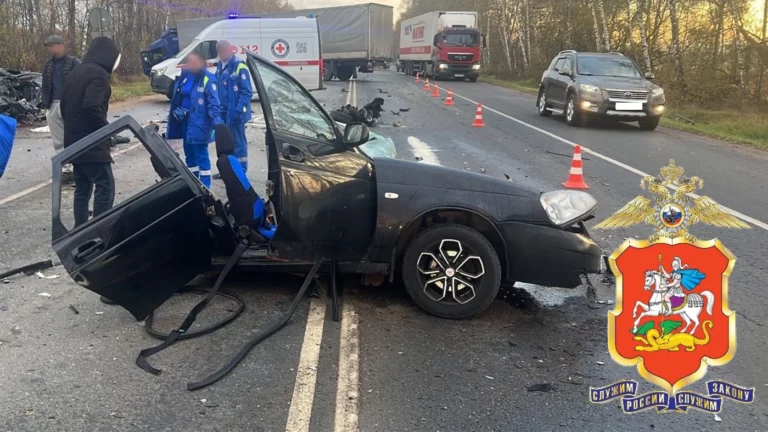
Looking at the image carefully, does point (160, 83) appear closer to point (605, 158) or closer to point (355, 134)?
point (605, 158)

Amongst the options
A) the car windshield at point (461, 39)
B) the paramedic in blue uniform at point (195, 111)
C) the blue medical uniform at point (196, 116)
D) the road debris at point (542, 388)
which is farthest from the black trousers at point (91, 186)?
the car windshield at point (461, 39)

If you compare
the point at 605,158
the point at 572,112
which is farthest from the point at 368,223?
the point at 572,112

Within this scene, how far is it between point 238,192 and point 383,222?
40.5 inches

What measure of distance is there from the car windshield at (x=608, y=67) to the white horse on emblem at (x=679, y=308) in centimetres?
1442

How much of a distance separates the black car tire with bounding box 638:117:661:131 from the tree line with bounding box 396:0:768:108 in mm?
7739

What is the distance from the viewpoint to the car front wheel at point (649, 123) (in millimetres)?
15820

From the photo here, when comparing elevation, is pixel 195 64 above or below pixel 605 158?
above

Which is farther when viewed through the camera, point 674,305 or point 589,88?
point 589,88

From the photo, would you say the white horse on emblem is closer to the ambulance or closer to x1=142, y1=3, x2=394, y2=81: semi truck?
the ambulance

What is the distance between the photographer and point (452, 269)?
434 cm

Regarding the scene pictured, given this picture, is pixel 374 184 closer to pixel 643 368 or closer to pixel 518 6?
pixel 643 368

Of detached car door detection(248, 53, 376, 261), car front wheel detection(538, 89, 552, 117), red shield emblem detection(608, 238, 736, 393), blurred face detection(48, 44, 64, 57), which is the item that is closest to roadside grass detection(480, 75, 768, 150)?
car front wheel detection(538, 89, 552, 117)

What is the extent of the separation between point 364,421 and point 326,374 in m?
0.52

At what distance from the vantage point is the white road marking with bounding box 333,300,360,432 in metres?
3.18
